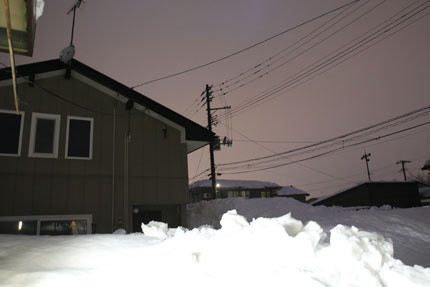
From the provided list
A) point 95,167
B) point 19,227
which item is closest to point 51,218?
point 19,227

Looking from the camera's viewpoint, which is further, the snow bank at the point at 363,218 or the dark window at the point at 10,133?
the snow bank at the point at 363,218

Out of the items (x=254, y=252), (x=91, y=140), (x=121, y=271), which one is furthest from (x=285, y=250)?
(x=91, y=140)

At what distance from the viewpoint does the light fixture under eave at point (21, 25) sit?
4.71 meters

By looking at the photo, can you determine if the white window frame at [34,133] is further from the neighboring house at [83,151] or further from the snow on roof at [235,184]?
the snow on roof at [235,184]

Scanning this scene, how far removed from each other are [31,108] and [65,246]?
6.80 meters

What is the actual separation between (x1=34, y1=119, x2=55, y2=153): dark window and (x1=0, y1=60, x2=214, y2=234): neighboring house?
0.03 m

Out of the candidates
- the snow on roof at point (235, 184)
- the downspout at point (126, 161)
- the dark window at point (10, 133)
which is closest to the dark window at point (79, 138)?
the downspout at point (126, 161)

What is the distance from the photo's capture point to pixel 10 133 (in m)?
9.02

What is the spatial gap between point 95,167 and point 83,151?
64cm

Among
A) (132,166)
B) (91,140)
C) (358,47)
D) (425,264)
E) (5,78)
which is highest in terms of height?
(358,47)

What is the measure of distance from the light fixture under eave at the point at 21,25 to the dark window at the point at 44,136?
460 centimetres

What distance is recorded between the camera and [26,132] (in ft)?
30.0

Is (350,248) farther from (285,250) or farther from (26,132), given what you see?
(26,132)

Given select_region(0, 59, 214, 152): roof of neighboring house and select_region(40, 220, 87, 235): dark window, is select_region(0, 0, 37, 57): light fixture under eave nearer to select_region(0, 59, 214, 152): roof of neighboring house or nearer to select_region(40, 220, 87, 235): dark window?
select_region(0, 59, 214, 152): roof of neighboring house
